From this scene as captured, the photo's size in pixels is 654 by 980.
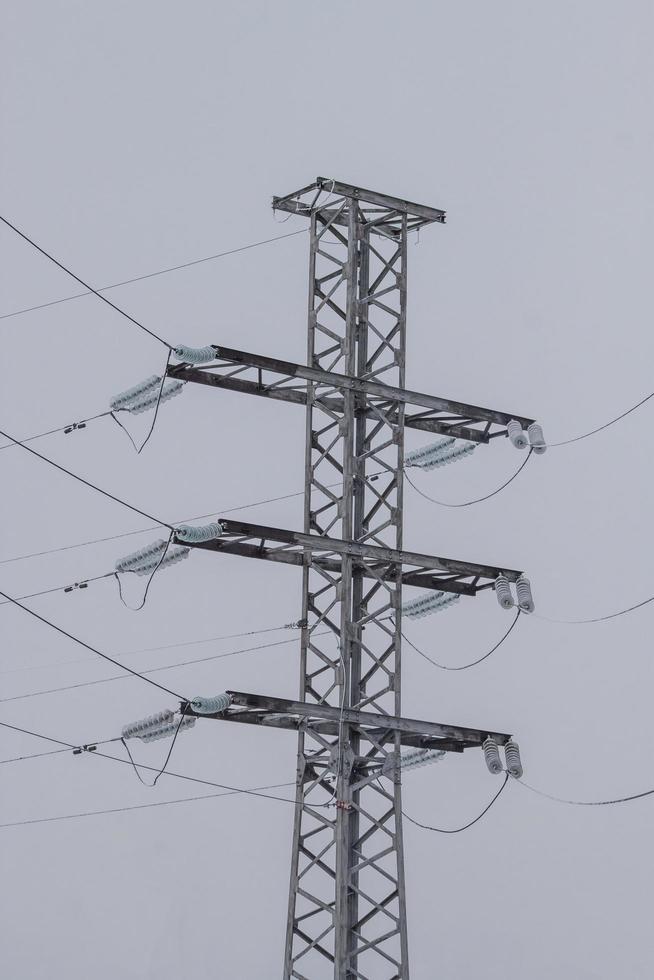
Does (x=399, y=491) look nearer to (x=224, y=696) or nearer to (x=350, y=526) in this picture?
(x=350, y=526)

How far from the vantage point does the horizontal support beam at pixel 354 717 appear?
2825 cm

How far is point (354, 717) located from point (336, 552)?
7.95ft

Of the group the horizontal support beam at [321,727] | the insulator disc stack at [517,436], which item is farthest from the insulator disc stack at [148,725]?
the insulator disc stack at [517,436]

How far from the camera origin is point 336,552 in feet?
96.8

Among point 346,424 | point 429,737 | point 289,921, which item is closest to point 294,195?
point 346,424

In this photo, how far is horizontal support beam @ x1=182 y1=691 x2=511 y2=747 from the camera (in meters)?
28.2

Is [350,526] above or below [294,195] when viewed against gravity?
below

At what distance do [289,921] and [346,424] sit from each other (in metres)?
7.33

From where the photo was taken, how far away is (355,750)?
29578 millimetres

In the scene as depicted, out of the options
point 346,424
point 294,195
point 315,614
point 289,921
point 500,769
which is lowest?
point 289,921

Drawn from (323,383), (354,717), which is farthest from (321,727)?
(323,383)

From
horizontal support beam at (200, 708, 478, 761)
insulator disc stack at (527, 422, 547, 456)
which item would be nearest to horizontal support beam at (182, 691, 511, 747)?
horizontal support beam at (200, 708, 478, 761)

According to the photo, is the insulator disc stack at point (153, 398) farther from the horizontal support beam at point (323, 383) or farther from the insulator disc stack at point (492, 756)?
the insulator disc stack at point (492, 756)

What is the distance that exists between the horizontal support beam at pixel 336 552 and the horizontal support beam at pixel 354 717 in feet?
7.26
